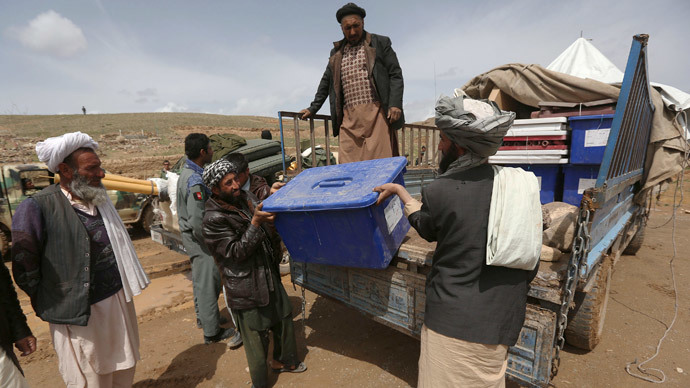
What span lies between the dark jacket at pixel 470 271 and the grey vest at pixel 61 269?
2.01 meters

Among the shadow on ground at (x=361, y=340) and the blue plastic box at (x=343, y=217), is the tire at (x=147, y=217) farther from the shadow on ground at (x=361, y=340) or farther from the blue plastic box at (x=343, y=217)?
the blue plastic box at (x=343, y=217)

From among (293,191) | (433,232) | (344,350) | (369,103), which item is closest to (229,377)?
(344,350)

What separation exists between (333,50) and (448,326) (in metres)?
3.35

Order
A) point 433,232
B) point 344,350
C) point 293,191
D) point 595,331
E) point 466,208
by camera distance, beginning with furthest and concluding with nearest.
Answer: point 344,350
point 595,331
point 293,191
point 433,232
point 466,208

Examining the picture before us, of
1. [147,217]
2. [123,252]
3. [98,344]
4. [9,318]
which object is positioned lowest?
[147,217]

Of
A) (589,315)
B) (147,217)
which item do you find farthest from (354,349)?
(147,217)

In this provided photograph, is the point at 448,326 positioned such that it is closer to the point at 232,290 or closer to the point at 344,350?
the point at 232,290

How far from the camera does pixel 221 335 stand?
348 cm

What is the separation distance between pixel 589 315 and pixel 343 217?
2294mm

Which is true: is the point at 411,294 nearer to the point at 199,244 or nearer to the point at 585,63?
the point at 199,244

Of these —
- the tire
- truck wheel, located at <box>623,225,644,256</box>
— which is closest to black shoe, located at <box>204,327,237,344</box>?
the tire

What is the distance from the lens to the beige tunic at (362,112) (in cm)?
362

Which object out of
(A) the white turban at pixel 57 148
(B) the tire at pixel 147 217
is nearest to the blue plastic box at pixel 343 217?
(A) the white turban at pixel 57 148

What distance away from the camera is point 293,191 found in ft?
7.29
